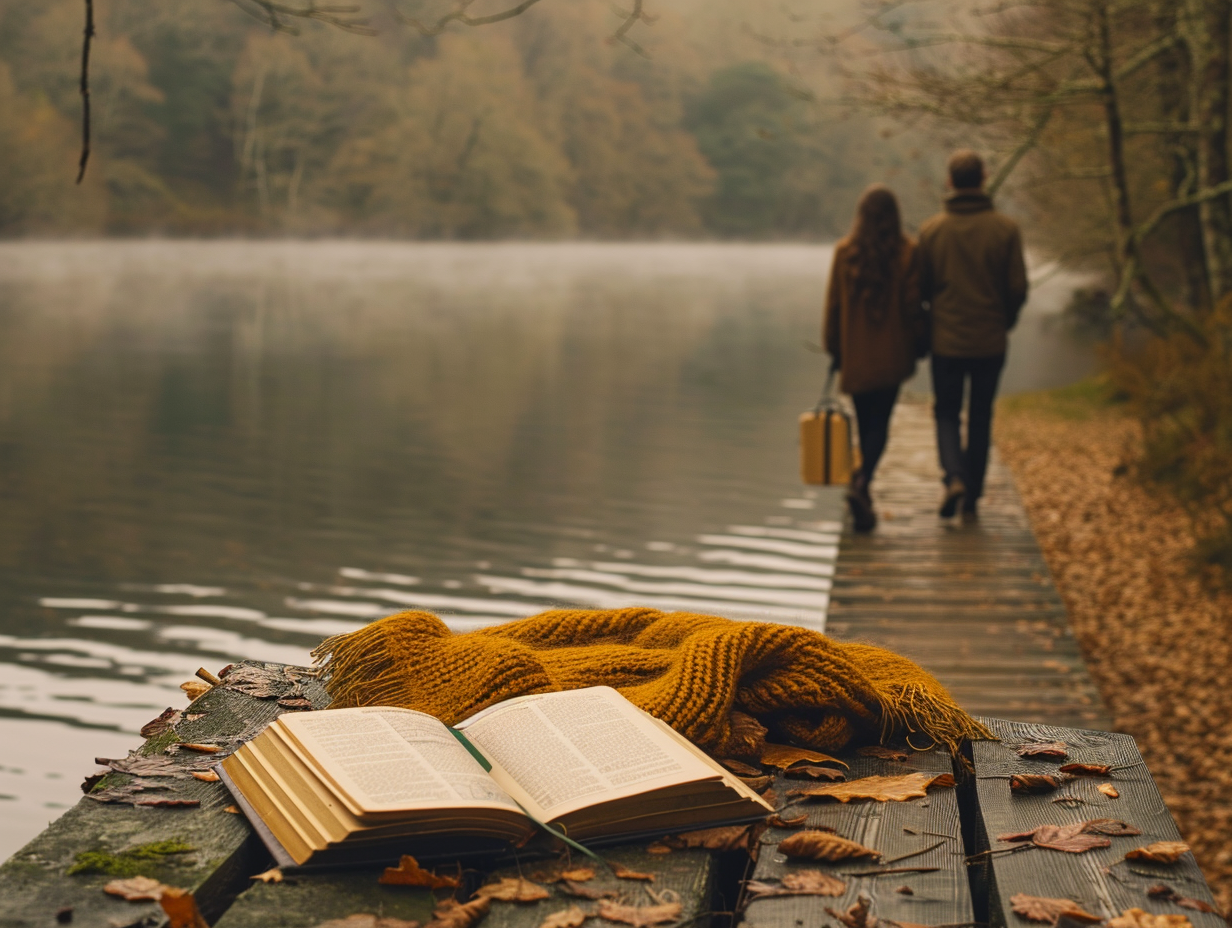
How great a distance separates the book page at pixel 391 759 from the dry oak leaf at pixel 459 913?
0.13 m

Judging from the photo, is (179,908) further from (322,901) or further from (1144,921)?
(1144,921)

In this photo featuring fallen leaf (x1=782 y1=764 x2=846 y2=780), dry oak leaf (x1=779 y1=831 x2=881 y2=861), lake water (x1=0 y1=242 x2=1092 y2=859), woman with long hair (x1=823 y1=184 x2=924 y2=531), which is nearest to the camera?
dry oak leaf (x1=779 y1=831 x2=881 y2=861)

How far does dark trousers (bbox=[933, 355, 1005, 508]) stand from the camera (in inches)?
295

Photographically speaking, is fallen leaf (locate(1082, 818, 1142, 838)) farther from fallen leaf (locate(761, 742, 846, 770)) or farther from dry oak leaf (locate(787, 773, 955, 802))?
fallen leaf (locate(761, 742, 846, 770))

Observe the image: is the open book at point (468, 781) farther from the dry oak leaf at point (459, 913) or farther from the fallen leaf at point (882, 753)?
the fallen leaf at point (882, 753)

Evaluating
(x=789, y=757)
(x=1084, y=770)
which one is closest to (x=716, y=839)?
(x=789, y=757)

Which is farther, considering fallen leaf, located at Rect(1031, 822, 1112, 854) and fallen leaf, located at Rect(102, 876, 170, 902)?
fallen leaf, located at Rect(1031, 822, 1112, 854)

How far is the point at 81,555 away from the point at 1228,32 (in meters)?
8.53

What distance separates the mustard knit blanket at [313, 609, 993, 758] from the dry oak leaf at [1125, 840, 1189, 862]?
441 millimetres

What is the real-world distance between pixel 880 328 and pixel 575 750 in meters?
5.69

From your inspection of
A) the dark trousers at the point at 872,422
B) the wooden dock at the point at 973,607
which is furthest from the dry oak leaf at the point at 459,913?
the dark trousers at the point at 872,422

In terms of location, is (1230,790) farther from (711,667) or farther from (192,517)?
(192,517)

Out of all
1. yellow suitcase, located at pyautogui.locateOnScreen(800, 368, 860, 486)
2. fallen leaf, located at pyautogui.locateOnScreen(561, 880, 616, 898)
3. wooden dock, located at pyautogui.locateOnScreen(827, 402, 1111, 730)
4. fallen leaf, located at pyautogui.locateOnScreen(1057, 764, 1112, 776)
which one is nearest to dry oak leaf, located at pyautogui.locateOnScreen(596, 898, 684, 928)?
fallen leaf, located at pyautogui.locateOnScreen(561, 880, 616, 898)

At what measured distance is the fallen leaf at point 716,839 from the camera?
6.32ft
